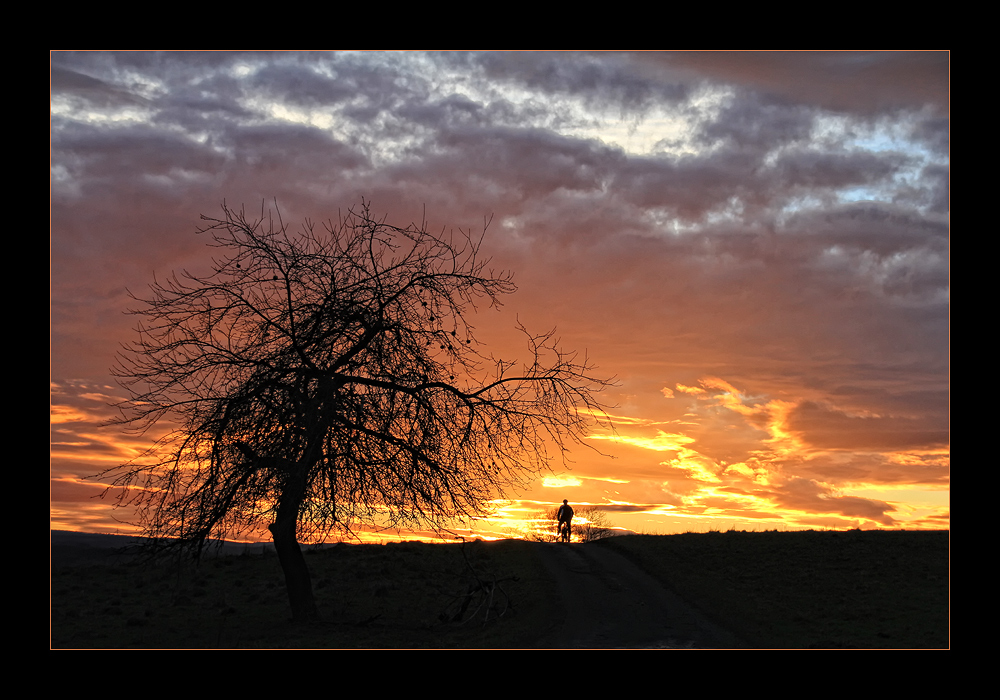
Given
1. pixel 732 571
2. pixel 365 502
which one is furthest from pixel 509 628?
pixel 732 571

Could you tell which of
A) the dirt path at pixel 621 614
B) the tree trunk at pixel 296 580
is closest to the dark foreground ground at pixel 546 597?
the dirt path at pixel 621 614

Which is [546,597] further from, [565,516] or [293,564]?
[565,516]

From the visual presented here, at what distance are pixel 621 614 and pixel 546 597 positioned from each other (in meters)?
2.47

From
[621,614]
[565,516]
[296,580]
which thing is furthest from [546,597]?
[565,516]

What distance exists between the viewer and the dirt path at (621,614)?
45.6 ft

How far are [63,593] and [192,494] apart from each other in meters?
11.2

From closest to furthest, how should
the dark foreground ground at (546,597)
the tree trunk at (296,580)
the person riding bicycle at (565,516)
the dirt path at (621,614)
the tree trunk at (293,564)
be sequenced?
the dirt path at (621,614) → the tree trunk at (293,564) → the dark foreground ground at (546,597) → the tree trunk at (296,580) → the person riding bicycle at (565,516)

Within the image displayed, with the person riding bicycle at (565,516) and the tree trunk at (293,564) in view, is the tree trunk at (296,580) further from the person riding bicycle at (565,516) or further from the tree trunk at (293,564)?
the person riding bicycle at (565,516)

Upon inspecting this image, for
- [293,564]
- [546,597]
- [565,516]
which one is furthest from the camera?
[565,516]

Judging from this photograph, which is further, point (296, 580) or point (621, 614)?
point (621, 614)

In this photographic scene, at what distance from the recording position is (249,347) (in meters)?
14.1

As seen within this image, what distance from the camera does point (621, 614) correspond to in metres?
16.2

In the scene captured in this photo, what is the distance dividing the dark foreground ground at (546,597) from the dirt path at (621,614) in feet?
0.18

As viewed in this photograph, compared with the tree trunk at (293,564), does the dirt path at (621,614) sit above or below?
below
